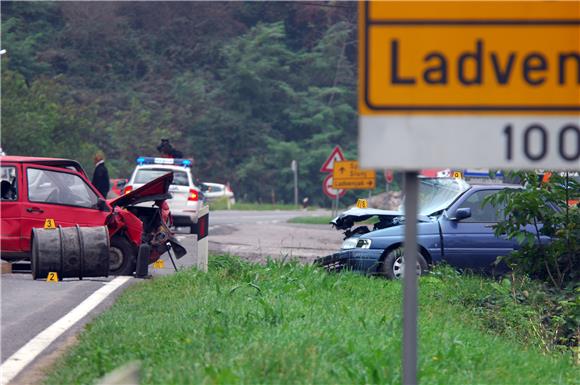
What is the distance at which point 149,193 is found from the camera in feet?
49.4

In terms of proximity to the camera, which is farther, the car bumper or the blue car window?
the blue car window

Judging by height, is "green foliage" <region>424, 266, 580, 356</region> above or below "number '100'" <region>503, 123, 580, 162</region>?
below

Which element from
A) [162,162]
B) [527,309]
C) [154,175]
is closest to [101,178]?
[154,175]

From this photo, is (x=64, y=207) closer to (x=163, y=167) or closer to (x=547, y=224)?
(x=547, y=224)

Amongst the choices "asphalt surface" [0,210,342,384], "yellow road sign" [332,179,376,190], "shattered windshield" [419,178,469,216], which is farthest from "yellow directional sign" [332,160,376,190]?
"shattered windshield" [419,178,469,216]

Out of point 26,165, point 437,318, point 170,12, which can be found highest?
point 170,12

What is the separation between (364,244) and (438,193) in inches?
71.0

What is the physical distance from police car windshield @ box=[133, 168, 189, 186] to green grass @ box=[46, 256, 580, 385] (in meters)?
14.8

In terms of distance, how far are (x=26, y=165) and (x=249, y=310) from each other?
6.83 metres

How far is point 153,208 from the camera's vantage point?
1567 cm

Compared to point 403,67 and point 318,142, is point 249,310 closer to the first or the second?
point 403,67

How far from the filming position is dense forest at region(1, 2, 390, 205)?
6488 centimetres

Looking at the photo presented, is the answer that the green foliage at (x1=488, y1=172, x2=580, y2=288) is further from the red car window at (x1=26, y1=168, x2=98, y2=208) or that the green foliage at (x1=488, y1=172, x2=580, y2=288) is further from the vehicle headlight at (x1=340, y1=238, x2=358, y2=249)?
the red car window at (x1=26, y1=168, x2=98, y2=208)

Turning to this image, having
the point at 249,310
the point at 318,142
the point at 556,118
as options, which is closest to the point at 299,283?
the point at 249,310
